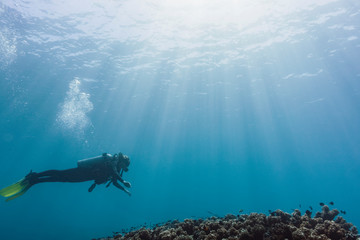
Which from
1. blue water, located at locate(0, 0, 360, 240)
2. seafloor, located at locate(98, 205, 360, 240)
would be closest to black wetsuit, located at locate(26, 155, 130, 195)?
seafloor, located at locate(98, 205, 360, 240)

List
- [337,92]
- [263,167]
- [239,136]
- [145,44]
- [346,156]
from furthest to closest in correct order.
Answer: [263,167], [346,156], [239,136], [337,92], [145,44]

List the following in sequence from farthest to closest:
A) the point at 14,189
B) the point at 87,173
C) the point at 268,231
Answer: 1. the point at 87,173
2. the point at 14,189
3. the point at 268,231

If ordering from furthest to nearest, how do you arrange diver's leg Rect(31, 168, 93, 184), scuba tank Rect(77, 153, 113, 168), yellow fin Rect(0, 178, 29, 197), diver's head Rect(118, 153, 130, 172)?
diver's leg Rect(31, 168, 93, 184) < diver's head Rect(118, 153, 130, 172) < scuba tank Rect(77, 153, 113, 168) < yellow fin Rect(0, 178, 29, 197)

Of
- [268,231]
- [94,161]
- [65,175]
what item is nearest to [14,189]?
[65,175]

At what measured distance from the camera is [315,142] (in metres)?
73.9

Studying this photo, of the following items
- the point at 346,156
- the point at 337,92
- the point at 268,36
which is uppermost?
the point at 346,156

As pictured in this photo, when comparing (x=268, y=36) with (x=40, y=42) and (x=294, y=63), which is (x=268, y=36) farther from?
(x=40, y=42)

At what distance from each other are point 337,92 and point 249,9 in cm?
2738

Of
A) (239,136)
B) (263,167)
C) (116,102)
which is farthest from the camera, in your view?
(263,167)

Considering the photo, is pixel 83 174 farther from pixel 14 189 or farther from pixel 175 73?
pixel 175 73

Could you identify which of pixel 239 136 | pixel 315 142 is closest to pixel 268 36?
pixel 239 136

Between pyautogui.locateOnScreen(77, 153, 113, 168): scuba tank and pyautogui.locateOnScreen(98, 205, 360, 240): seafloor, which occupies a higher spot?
pyautogui.locateOnScreen(77, 153, 113, 168): scuba tank

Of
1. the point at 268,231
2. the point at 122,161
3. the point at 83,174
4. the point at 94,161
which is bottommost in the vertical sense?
the point at 268,231

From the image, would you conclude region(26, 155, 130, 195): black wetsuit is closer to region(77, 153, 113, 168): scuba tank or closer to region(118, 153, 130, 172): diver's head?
region(77, 153, 113, 168): scuba tank
